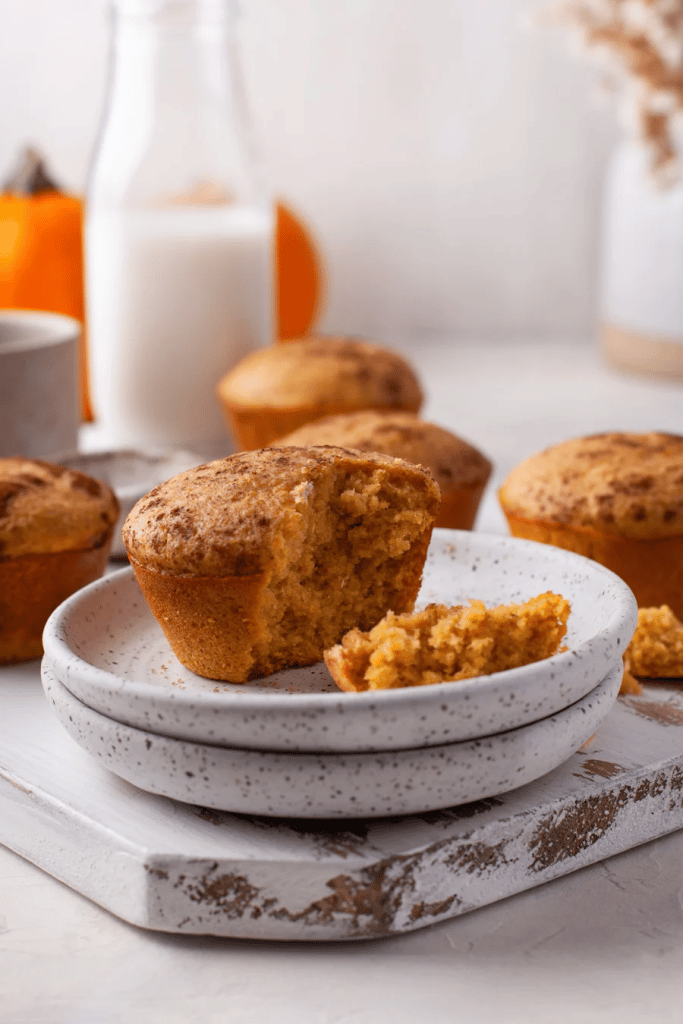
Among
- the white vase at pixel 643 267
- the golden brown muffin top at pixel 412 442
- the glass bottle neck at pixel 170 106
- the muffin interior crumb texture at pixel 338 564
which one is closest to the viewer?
the muffin interior crumb texture at pixel 338 564

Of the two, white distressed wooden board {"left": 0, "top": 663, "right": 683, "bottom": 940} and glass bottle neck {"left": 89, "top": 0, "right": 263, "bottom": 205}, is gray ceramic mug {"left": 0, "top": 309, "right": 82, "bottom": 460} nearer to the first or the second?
glass bottle neck {"left": 89, "top": 0, "right": 263, "bottom": 205}

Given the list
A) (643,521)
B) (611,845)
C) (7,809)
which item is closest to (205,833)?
(7,809)

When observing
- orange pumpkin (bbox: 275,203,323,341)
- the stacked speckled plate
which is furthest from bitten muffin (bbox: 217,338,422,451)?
the stacked speckled plate

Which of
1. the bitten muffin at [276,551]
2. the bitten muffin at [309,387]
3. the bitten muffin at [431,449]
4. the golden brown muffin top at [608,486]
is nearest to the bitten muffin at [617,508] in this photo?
the golden brown muffin top at [608,486]

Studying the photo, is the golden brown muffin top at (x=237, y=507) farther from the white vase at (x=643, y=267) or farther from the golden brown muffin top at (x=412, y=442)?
the white vase at (x=643, y=267)

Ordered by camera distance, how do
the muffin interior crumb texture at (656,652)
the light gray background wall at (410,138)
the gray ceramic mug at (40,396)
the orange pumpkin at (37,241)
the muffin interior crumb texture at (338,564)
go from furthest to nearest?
1. the light gray background wall at (410,138)
2. the orange pumpkin at (37,241)
3. the gray ceramic mug at (40,396)
4. the muffin interior crumb texture at (656,652)
5. the muffin interior crumb texture at (338,564)

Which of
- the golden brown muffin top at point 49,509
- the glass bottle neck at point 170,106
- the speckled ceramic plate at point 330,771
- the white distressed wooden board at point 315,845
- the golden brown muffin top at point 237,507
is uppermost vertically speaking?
the glass bottle neck at point 170,106

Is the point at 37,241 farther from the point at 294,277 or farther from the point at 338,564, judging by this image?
the point at 338,564
